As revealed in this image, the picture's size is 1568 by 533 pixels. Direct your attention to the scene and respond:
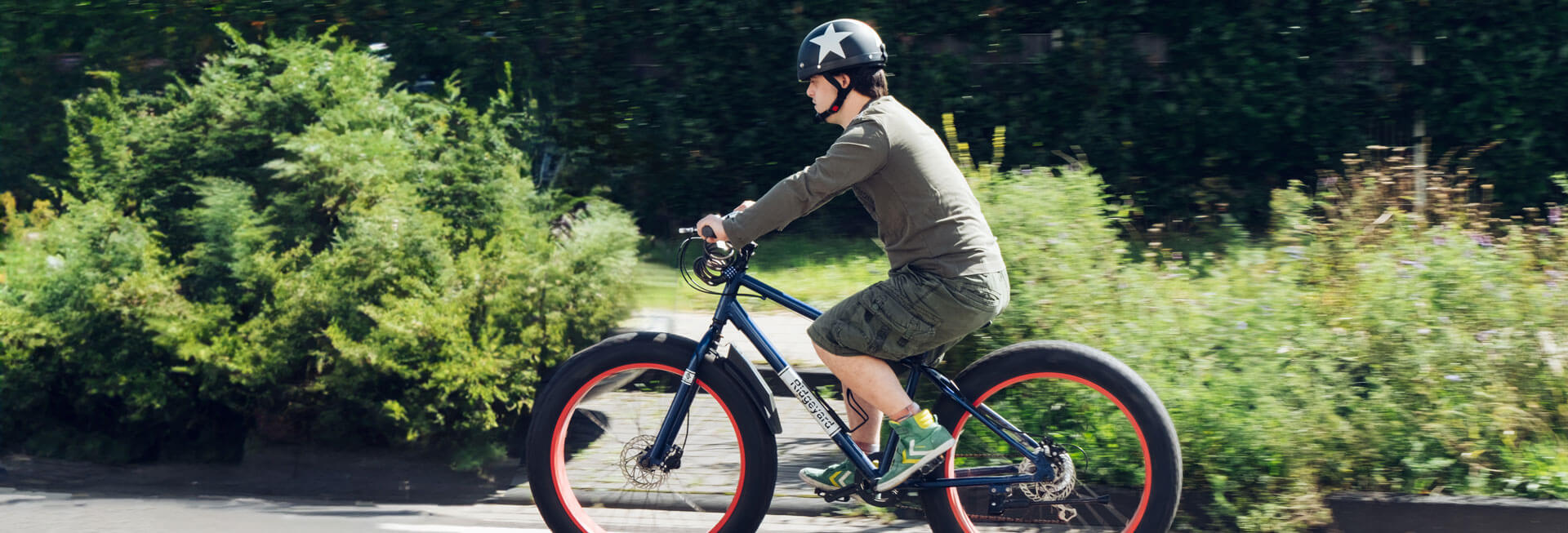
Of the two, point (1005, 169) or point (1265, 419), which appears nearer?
point (1265, 419)

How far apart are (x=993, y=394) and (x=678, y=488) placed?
1.04 meters

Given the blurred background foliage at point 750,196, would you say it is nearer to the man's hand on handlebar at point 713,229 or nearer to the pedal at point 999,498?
the pedal at point 999,498

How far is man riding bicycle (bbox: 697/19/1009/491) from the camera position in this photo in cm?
363

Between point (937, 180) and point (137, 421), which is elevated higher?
point (937, 180)

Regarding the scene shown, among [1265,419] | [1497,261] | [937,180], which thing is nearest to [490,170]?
[937,180]

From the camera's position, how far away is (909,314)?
3705mm

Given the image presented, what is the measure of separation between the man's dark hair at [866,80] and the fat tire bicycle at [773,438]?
1.93 feet

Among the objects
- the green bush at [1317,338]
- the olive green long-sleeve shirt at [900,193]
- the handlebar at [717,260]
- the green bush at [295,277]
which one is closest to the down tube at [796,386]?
the handlebar at [717,260]

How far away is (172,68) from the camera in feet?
27.1

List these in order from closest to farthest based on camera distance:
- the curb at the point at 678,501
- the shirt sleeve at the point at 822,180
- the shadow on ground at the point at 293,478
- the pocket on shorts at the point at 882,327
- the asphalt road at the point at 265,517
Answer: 1. the shirt sleeve at the point at 822,180
2. the pocket on shorts at the point at 882,327
3. the curb at the point at 678,501
4. the asphalt road at the point at 265,517
5. the shadow on ground at the point at 293,478

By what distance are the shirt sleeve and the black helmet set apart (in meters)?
0.20

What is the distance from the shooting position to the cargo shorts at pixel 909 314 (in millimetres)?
3678

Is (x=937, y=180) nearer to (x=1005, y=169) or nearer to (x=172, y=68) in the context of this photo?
(x=1005, y=169)

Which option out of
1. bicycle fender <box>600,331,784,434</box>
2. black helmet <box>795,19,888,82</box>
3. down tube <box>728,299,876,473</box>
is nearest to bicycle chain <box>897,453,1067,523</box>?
down tube <box>728,299,876,473</box>
